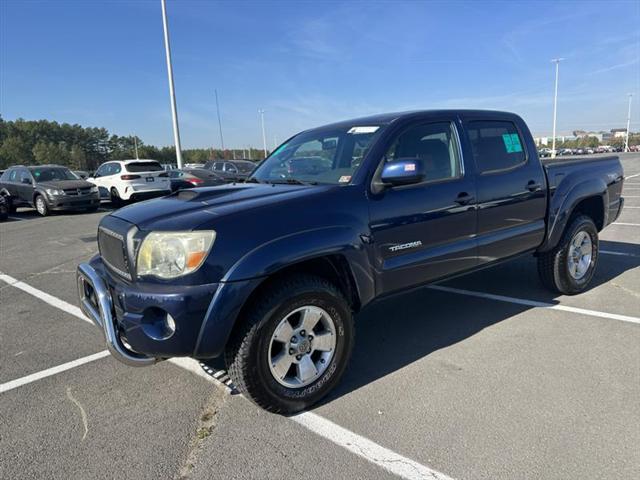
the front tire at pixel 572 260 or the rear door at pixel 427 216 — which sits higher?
the rear door at pixel 427 216

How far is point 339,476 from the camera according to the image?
2264mm

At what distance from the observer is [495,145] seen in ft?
13.5

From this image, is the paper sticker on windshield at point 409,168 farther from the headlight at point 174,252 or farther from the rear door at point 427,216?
the headlight at point 174,252

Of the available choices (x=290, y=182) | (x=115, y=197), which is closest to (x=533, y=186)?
(x=290, y=182)

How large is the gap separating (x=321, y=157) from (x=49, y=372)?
271cm

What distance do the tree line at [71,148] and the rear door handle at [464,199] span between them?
226ft

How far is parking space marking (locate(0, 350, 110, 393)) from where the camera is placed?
329 centimetres

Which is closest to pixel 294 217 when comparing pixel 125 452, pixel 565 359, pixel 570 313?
pixel 125 452

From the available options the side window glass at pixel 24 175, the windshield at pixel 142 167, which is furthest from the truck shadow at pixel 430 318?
the side window glass at pixel 24 175

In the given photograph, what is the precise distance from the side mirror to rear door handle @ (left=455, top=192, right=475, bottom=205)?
2.31ft

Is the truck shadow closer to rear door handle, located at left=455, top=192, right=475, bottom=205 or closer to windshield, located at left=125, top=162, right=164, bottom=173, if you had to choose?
rear door handle, located at left=455, top=192, right=475, bottom=205

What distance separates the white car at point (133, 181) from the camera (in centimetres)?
1523

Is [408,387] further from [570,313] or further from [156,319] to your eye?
[570,313]

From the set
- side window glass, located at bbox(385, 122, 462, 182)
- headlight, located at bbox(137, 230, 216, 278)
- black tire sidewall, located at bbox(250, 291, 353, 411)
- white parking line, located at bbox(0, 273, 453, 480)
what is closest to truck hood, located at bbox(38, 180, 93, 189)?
white parking line, located at bbox(0, 273, 453, 480)
